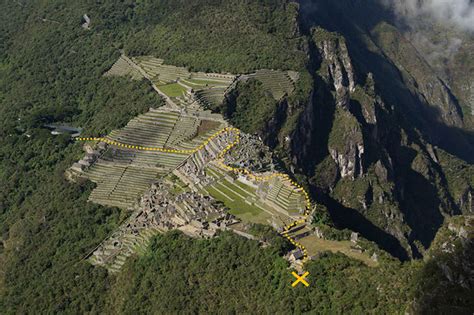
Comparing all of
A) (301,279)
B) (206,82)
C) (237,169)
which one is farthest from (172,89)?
(301,279)

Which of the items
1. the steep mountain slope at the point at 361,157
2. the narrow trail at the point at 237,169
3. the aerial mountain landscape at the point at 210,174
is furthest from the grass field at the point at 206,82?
the narrow trail at the point at 237,169

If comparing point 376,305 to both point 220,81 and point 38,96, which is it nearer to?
point 220,81

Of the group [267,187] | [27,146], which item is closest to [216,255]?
[267,187]

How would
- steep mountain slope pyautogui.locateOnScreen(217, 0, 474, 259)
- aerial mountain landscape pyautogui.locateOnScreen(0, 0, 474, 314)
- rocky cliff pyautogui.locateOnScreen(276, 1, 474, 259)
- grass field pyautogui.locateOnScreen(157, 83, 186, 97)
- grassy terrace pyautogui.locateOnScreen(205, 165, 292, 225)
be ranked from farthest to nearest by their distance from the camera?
rocky cliff pyautogui.locateOnScreen(276, 1, 474, 259)
steep mountain slope pyautogui.locateOnScreen(217, 0, 474, 259)
grass field pyautogui.locateOnScreen(157, 83, 186, 97)
grassy terrace pyautogui.locateOnScreen(205, 165, 292, 225)
aerial mountain landscape pyautogui.locateOnScreen(0, 0, 474, 314)

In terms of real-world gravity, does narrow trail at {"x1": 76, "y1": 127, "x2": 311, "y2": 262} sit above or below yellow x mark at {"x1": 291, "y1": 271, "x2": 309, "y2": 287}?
below

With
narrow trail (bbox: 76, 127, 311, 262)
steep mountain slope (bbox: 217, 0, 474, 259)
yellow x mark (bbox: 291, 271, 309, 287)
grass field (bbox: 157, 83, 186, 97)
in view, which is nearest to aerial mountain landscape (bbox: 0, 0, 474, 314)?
yellow x mark (bbox: 291, 271, 309, 287)

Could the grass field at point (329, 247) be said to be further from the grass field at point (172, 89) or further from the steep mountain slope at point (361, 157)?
the grass field at point (172, 89)

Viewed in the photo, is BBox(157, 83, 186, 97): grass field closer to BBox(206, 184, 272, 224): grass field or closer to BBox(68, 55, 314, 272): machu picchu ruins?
BBox(68, 55, 314, 272): machu picchu ruins
